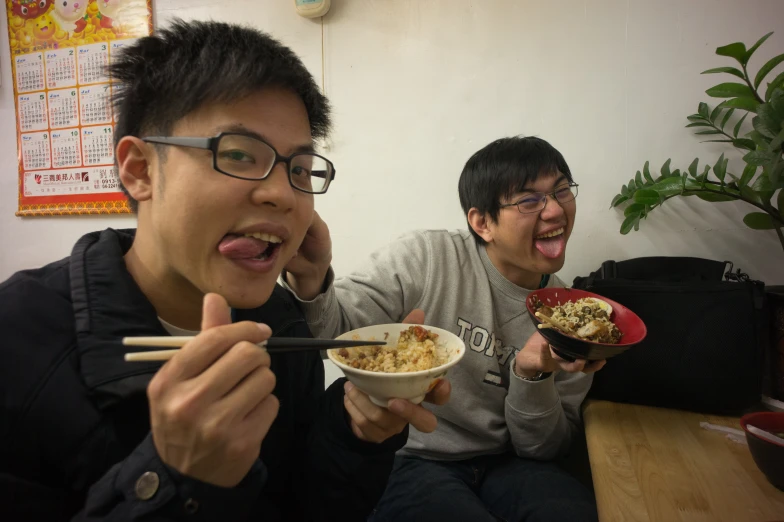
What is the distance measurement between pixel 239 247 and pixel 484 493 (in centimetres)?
132

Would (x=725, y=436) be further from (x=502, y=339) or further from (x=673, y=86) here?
(x=673, y=86)

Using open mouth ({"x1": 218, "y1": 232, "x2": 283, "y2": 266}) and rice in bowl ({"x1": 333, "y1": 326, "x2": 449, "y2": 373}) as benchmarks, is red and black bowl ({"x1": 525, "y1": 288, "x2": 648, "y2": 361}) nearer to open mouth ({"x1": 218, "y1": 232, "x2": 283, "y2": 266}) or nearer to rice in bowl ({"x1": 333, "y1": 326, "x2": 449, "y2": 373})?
rice in bowl ({"x1": 333, "y1": 326, "x2": 449, "y2": 373})

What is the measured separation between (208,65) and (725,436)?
189 centimetres

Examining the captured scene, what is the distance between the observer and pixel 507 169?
1603 mm

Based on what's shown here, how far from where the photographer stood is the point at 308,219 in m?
0.98

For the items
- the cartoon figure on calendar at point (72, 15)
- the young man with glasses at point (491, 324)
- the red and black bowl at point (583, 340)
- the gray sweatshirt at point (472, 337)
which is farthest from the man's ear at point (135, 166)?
the cartoon figure on calendar at point (72, 15)

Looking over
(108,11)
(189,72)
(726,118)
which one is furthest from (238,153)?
(108,11)

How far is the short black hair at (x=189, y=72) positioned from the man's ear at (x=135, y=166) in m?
0.05

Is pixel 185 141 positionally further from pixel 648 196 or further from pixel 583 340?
pixel 648 196

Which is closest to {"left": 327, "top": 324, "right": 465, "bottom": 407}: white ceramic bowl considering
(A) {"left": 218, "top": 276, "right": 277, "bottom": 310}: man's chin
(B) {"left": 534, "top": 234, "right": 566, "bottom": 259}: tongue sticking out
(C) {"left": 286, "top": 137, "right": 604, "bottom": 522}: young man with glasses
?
(A) {"left": 218, "top": 276, "right": 277, "bottom": 310}: man's chin

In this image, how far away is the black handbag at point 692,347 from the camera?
4.80ft

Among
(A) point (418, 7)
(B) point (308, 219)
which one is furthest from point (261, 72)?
(A) point (418, 7)

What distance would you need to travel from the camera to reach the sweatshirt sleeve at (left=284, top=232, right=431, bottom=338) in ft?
4.54

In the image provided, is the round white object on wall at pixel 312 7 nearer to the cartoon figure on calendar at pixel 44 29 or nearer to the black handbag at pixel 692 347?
the cartoon figure on calendar at pixel 44 29
